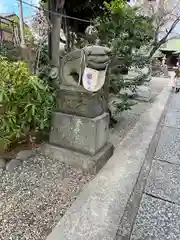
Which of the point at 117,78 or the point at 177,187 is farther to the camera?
the point at 117,78

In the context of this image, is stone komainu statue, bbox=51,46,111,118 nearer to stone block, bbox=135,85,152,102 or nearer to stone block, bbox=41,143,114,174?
stone block, bbox=41,143,114,174

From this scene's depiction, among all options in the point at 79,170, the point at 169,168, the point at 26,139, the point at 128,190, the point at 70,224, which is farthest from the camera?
the point at 26,139

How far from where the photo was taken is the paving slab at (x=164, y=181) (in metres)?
2.00

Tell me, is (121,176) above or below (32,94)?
below

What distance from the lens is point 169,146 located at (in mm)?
3193

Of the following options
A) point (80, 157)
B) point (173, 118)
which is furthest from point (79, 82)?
point (173, 118)

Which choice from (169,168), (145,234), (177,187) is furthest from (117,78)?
(145,234)

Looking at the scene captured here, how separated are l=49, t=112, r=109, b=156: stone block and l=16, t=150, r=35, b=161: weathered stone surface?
29cm

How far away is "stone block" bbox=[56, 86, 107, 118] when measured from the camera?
2215mm

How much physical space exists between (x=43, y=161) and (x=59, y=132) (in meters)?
0.40

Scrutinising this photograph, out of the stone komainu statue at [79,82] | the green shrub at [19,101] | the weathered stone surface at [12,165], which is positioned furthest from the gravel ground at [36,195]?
the stone komainu statue at [79,82]

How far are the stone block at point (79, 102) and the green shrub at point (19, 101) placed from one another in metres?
0.19

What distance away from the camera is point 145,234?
1.51m

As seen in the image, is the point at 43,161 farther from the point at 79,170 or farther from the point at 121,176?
the point at 121,176
